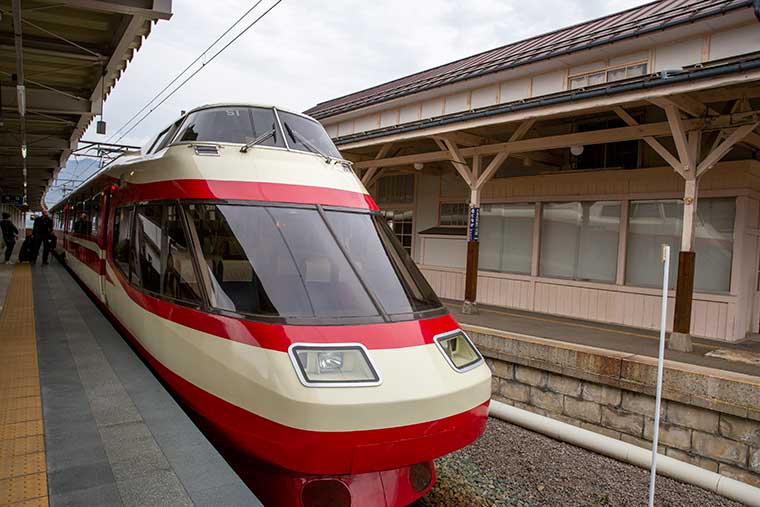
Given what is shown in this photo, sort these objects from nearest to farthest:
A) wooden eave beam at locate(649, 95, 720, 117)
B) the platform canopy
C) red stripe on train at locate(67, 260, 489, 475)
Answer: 1. red stripe on train at locate(67, 260, 489, 475)
2. the platform canopy
3. wooden eave beam at locate(649, 95, 720, 117)

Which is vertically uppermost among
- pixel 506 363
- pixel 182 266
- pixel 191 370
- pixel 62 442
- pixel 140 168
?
pixel 140 168

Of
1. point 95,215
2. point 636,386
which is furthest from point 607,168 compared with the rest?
point 95,215

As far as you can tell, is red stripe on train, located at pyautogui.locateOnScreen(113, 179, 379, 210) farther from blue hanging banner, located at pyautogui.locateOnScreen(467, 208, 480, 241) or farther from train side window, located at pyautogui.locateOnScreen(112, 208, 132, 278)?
blue hanging banner, located at pyautogui.locateOnScreen(467, 208, 480, 241)

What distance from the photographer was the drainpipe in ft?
14.2

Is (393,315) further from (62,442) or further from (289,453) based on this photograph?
(62,442)

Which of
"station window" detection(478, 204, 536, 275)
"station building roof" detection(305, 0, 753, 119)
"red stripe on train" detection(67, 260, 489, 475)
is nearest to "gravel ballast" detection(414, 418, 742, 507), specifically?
"red stripe on train" detection(67, 260, 489, 475)

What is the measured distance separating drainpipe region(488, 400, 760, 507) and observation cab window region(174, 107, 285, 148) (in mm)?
3890

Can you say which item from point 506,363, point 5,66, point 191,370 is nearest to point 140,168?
point 191,370

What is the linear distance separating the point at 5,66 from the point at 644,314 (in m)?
11.0

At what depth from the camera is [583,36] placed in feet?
32.7

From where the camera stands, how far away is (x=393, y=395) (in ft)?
8.75

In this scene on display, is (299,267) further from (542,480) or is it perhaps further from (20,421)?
(542,480)

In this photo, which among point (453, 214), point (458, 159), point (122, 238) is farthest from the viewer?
point (453, 214)

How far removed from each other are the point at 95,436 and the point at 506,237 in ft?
31.0
